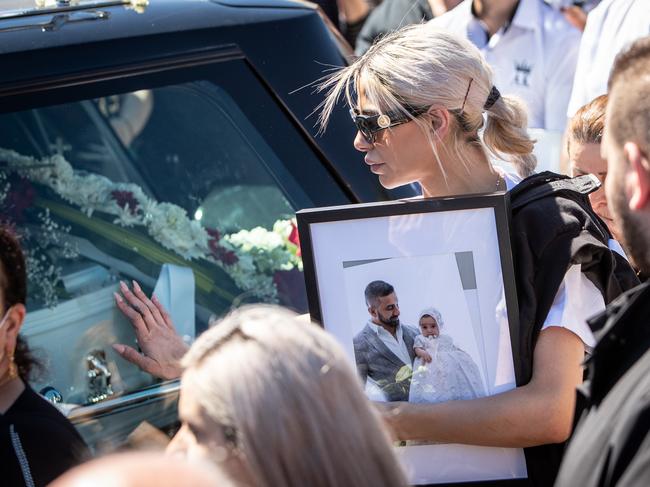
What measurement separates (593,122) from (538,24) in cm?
174

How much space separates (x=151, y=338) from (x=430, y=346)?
668 millimetres

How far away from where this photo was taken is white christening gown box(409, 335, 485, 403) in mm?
→ 2178

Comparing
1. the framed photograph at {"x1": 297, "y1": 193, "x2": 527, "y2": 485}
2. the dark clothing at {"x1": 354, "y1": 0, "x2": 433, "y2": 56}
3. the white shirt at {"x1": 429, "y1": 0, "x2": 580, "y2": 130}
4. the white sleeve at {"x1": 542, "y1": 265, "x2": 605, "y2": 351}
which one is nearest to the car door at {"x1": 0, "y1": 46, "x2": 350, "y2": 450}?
the framed photograph at {"x1": 297, "y1": 193, "x2": 527, "y2": 485}

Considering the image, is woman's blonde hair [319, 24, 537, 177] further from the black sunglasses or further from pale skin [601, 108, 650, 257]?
pale skin [601, 108, 650, 257]

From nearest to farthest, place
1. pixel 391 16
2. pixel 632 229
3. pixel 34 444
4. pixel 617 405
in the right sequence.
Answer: pixel 617 405
pixel 632 229
pixel 34 444
pixel 391 16

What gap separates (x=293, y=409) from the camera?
52.9 inches

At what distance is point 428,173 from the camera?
2428 millimetres

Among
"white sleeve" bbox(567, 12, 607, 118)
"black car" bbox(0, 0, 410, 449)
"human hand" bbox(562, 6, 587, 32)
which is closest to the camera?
"black car" bbox(0, 0, 410, 449)

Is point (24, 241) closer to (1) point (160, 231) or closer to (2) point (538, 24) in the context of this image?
(1) point (160, 231)

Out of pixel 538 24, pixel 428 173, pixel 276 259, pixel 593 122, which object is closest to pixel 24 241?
pixel 276 259

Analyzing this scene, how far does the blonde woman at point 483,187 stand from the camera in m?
2.15

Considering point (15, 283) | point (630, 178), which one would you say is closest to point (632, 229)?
point (630, 178)

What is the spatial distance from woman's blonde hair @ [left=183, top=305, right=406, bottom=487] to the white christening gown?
0.76m

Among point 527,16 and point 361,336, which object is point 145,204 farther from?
point 527,16
